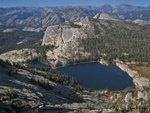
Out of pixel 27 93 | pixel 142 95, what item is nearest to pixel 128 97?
pixel 142 95

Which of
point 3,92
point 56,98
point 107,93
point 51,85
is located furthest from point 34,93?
point 107,93

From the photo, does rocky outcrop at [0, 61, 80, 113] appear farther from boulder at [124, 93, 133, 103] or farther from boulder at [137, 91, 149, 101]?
boulder at [137, 91, 149, 101]

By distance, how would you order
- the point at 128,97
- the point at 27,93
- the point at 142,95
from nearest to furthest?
the point at 27,93 → the point at 128,97 → the point at 142,95

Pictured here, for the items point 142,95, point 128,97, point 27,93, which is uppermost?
point 27,93

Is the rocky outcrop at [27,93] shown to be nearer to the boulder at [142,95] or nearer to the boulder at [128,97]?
the boulder at [128,97]

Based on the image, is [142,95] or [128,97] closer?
[128,97]

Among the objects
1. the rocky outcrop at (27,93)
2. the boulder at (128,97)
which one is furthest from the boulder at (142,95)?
the rocky outcrop at (27,93)

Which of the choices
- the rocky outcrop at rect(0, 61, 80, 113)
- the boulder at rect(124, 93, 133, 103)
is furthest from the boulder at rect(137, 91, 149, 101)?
the rocky outcrop at rect(0, 61, 80, 113)

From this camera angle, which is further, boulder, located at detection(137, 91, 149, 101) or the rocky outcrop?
boulder, located at detection(137, 91, 149, 101)

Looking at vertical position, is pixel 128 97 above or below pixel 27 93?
below

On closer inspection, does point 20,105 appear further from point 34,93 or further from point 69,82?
point 69,82

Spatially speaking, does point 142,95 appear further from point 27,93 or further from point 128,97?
point 27,93
